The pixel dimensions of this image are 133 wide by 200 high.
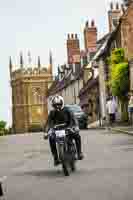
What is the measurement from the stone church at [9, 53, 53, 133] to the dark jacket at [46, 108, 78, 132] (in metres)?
130

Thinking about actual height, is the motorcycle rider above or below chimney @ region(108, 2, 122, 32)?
below

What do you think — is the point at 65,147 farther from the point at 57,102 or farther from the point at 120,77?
the point at 120,77

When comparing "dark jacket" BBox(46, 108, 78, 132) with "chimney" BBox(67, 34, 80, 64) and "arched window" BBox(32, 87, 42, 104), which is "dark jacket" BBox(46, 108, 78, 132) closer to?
"chimney" BBox(67, 34, 80, 64)

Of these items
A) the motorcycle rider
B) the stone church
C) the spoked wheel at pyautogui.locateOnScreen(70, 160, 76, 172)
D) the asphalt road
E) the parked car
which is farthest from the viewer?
the stone church

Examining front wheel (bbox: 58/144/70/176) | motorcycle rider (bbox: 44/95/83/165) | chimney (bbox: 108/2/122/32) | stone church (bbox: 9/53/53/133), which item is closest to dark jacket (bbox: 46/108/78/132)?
motorcycle rider (bbox: 44/95/83/165)

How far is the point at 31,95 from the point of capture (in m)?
147

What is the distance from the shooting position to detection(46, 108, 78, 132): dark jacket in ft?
45.2

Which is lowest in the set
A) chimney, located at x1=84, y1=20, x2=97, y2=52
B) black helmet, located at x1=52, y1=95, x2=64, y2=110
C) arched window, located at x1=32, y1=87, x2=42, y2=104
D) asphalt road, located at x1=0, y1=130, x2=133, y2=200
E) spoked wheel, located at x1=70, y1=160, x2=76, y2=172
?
asphalt road, located at x1=0, y1=130, x2=133, y2=200

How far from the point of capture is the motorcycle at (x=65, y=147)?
13.2 m

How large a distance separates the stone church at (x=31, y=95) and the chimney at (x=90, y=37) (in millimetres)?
70047

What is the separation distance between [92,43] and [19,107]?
7736cm

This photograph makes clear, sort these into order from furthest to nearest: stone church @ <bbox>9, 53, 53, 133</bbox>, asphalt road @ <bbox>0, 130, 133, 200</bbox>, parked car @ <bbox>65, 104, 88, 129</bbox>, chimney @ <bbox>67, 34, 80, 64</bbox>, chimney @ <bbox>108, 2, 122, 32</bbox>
Result: stone church @ <bbox>9, 53, 53, 133</bbox>
chimney @ <bbox>67, 34, 80, 64</bbox>
chimney @ <bbox>108, 2, 122, 32</bbox>
parked car @ <bbox>65, 104, 88, 129</bbox>
asphalt road @ <bbox>0, 130, 133, 200</bbox>

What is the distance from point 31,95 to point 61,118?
133488mm

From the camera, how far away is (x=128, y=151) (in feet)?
63.3
